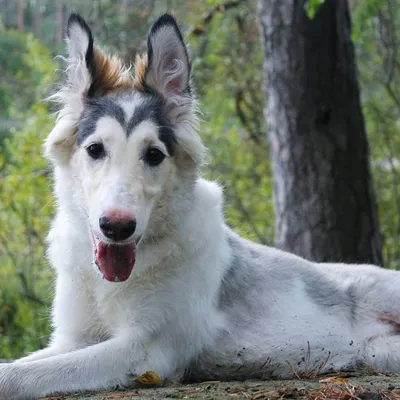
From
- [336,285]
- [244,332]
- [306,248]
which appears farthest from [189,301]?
[306,248]

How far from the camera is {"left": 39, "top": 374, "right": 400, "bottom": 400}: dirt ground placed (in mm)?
4121

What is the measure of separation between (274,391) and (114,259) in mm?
1198

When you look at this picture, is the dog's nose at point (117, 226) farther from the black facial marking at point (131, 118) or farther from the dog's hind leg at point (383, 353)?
the dog's hind leg at point (383, 353)

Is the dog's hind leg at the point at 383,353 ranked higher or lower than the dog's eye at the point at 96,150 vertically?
lower

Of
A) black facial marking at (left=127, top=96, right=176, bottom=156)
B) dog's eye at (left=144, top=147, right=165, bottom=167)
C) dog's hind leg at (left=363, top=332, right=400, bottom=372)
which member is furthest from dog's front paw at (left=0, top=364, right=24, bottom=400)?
dog's hind leg at (left=363, top=332, right=400, bottom=372)

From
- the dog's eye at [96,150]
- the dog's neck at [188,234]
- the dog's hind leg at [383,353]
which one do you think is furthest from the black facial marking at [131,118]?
the dog's hind leg at [383,353]

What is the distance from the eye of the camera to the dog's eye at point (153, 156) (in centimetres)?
471

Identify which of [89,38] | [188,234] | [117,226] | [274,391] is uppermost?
[89,38]

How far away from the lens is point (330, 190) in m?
8.21

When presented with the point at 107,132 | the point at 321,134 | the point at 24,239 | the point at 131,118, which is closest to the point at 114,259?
the point at 107,132

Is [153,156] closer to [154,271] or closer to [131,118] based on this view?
[131,118]

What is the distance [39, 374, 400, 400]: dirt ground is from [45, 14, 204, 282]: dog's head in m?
0.71

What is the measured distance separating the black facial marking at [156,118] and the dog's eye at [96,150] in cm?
19

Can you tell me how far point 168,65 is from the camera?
17.1 ft
